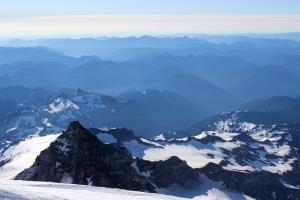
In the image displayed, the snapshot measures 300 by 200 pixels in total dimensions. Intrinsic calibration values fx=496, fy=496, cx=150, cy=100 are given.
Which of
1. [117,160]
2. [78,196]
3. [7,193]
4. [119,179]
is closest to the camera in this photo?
[7,193]

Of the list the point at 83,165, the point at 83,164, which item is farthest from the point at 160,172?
the point at 83,165

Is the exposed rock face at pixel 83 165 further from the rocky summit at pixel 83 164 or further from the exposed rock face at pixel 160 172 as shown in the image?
the exposed rock face at pixel 160 172

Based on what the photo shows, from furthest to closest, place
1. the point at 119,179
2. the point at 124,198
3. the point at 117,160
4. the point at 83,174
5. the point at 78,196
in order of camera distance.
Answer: the point at 117,160 < the point at 119,179 < the point at 83,174 < the point at 124,198 < the point at 78,196

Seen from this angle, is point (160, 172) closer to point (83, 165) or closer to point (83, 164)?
point (83, 164)

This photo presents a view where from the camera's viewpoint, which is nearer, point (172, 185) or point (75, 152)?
point (75, 152)

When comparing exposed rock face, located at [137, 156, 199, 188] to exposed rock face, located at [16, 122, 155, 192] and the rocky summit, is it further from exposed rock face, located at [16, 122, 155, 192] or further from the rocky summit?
exposed rock face, located at [16, 122, 155, 192]

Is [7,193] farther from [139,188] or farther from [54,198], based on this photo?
[139,188]

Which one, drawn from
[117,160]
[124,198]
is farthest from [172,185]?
[124,198]

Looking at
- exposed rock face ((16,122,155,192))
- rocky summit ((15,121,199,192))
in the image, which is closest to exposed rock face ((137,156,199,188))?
rocky summit ((15,121,199,192))

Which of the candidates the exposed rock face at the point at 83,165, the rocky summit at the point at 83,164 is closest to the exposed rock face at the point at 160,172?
the rocky summit at the point at 83,164
